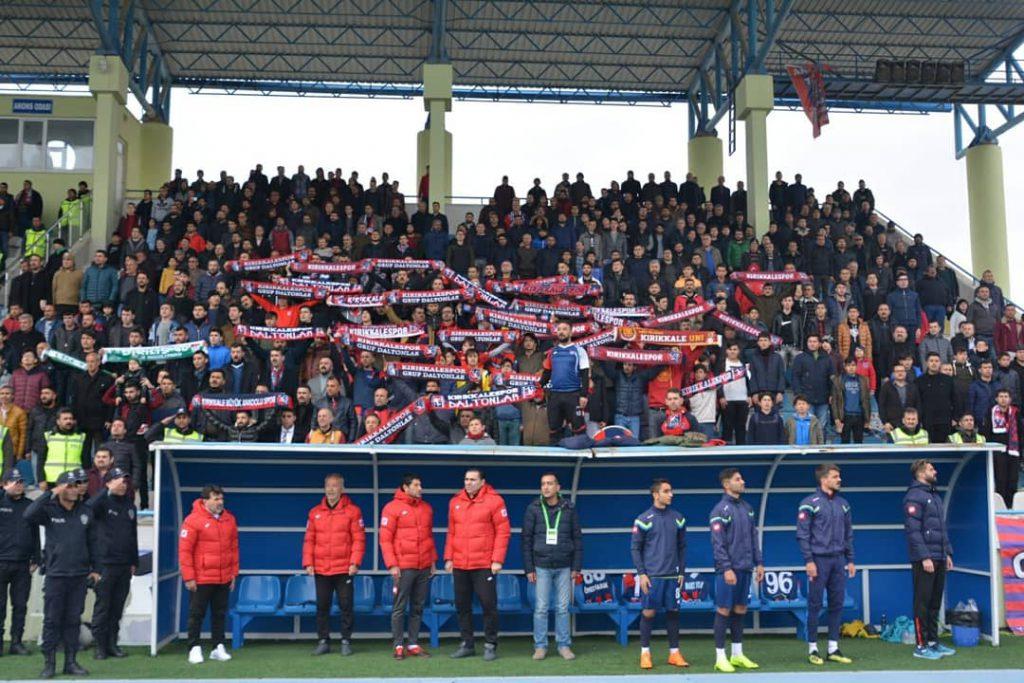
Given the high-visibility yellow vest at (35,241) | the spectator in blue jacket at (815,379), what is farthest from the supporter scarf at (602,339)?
the high-visibility yellow vest at (35,241)

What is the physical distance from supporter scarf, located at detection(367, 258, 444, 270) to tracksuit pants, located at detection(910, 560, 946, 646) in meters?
9.96

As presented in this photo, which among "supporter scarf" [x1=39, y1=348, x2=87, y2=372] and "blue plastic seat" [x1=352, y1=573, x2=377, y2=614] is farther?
"supporter scarf" [x1=39, y1=348, x2=87, y2=372]

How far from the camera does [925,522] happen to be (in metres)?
10.8

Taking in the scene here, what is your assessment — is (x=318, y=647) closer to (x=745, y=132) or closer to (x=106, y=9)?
(x=745, y=132)

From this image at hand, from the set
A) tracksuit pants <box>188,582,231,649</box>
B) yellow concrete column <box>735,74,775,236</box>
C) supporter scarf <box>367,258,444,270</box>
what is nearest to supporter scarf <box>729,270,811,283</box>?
yellow concrete column <box>735,74,775,236</box>

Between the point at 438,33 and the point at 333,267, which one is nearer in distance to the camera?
the point at 333,267

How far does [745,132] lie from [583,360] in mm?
13637

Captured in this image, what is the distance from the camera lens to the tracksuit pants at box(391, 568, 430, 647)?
1062 centimetres

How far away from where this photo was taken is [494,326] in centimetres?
1738

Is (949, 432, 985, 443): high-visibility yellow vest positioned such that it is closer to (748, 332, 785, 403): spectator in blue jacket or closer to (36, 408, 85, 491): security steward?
(748, 332, 785, 403): spectator in blue jacket

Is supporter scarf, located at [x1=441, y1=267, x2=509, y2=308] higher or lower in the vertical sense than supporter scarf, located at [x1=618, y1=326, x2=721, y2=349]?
higher

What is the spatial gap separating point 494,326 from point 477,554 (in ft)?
23.4

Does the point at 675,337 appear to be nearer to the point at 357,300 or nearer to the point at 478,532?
the point at 357,300

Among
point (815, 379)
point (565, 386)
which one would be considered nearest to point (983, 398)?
point (815, 379)
